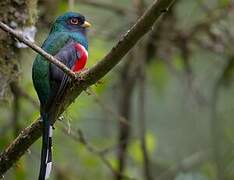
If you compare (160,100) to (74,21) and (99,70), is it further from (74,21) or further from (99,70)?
(99,70)

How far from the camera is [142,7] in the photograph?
5.58m

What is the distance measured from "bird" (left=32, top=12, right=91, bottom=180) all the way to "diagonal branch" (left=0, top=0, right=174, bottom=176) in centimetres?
6

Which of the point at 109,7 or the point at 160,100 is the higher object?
the point at 109,7

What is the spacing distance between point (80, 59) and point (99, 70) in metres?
0.57

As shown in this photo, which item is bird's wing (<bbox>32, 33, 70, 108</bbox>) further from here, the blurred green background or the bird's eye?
the blurred green background

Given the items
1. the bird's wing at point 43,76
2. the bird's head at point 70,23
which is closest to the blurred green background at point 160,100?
the bird's head at point 70,23

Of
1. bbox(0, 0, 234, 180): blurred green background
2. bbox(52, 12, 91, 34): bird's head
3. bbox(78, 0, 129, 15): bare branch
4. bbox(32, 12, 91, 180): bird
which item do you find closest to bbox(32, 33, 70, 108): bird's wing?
bbox(32, 12, 91, 180): bird

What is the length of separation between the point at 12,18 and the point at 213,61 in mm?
2862

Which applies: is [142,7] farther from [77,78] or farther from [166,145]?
[77,78]

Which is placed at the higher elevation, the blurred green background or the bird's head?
the bird's head

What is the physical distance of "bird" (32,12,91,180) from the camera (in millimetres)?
3258

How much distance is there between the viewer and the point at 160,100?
7102 mm

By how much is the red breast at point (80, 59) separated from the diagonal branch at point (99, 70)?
0.83 ft

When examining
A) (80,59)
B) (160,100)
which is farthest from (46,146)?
(160,100)
